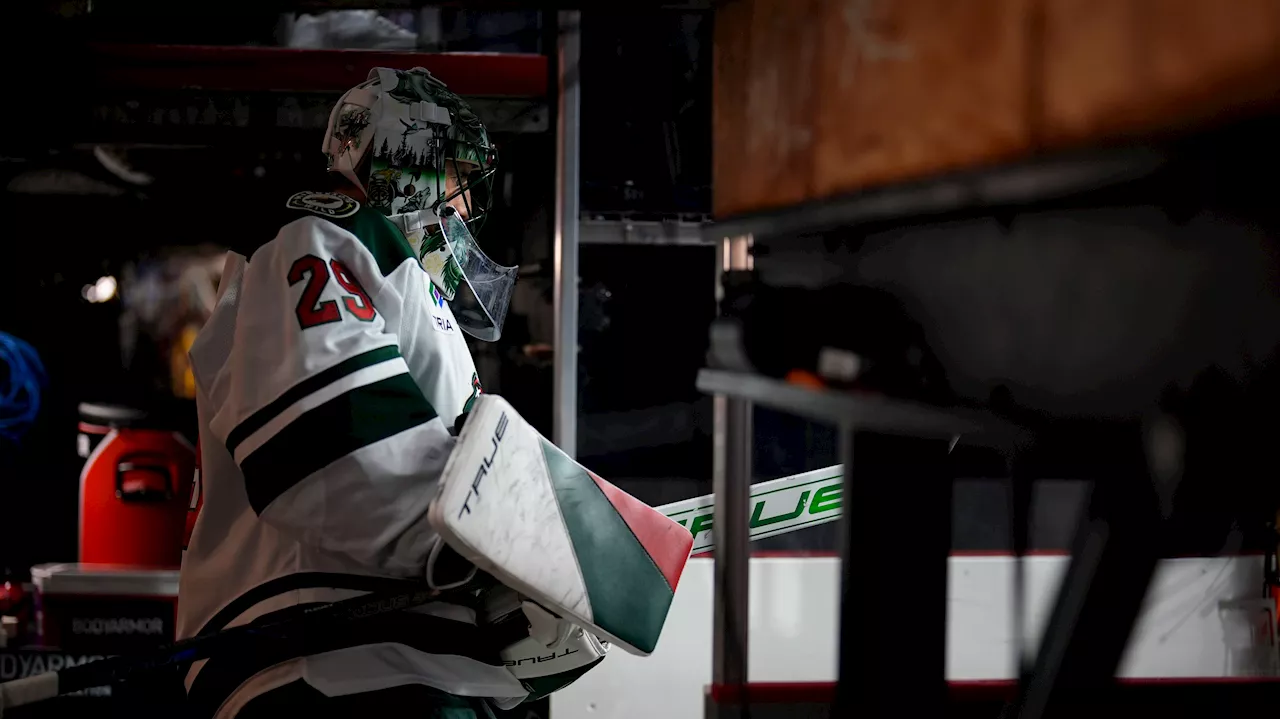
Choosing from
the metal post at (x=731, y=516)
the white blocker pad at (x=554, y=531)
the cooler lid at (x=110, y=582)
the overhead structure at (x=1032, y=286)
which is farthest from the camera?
the cooler lid at (x=110, y=582)

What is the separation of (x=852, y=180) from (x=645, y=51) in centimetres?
185

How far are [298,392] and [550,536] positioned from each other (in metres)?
0.39

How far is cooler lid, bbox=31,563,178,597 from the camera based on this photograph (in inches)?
123

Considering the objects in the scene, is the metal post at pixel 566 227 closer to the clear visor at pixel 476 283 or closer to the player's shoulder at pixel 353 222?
the clear visor at pixel 476 283

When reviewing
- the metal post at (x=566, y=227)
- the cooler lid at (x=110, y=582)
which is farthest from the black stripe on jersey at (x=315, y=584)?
the cooler lid at (x=110, y=582)

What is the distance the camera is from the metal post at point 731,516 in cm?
201

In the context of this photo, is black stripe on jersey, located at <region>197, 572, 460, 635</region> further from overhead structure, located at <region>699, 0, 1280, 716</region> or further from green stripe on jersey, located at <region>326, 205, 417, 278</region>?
overhead structure, located at <region>699, 0, 1280, 716</region>

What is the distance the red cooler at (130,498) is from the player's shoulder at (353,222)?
1878 mm

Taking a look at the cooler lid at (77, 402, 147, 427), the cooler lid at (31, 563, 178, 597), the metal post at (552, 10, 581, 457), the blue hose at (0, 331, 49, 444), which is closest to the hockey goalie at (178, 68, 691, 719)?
the metal post at (552, 10, 581, 457)

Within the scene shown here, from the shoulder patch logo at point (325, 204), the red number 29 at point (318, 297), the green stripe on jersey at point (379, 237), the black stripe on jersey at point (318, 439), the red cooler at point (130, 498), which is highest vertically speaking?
the shoulder patch logo at point (325, 204)

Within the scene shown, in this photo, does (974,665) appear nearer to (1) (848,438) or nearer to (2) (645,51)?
(2) (645,51)

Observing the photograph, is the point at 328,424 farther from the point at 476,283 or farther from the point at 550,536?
the point at 476,283

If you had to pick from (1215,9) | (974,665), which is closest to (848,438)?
(1215,9)

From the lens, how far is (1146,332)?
0.73 metres
